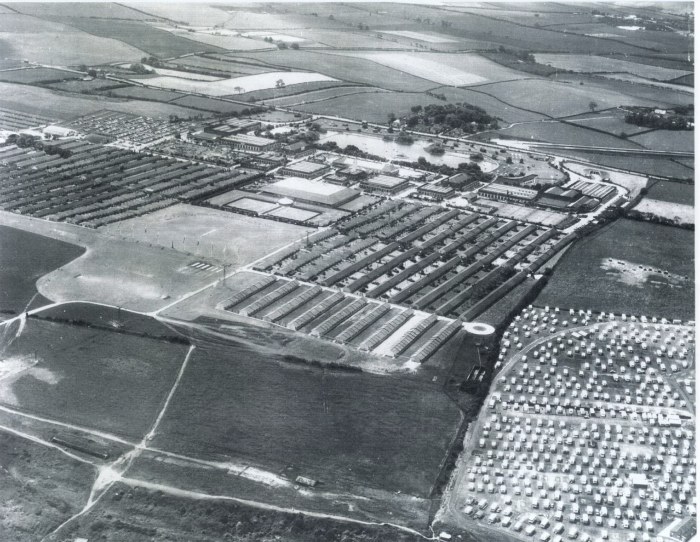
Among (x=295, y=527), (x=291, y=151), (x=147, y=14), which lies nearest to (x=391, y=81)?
(x=291, y=151)

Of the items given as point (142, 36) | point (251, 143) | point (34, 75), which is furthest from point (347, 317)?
point (142, 36)

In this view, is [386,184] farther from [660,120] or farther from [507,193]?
[660,120]

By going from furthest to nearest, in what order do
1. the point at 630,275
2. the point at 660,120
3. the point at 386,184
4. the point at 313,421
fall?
the point at 660,120 → the point at 386,184 → the point at 630,275 → the point at 313,421

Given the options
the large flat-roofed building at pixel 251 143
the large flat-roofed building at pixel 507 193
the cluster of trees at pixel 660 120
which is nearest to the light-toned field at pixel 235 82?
the large flat-roofed building at pixel 251 143

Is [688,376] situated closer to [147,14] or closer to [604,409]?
[604,409]

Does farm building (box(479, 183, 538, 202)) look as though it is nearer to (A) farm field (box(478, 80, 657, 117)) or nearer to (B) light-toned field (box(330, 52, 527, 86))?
(A) farm field (box(478, 80, 657, 117))

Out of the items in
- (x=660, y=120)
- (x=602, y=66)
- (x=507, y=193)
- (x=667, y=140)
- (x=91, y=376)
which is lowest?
(x=91, y=376)

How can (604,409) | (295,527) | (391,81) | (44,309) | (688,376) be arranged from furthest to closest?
(391,81) < (44,309) < (688,376) < (604,409) < (295,527)
